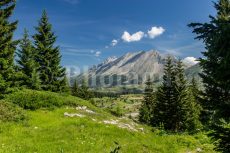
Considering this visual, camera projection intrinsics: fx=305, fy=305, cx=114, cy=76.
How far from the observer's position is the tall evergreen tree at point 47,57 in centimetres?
5916

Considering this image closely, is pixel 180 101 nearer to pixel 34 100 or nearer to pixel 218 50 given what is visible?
pixel 34 100

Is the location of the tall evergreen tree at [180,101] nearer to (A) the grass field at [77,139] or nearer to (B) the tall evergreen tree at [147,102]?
(B) the tall evergreen tree at [147,102]

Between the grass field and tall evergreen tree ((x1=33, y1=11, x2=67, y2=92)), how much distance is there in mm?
28512

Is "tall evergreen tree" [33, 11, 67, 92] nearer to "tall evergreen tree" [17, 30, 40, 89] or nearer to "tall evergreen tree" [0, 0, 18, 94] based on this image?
"tall evergreen tree" [17, 30, 40, 89]

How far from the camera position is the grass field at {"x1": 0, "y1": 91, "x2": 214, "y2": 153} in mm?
18888

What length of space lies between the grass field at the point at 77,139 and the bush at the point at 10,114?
0.77 m

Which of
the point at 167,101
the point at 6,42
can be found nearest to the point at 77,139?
the point at 6,42

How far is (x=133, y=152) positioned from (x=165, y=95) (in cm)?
3774

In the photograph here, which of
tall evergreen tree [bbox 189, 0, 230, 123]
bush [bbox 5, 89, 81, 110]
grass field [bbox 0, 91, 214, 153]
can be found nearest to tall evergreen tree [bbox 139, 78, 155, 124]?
bush [bbox 5, 89, 81, 110]

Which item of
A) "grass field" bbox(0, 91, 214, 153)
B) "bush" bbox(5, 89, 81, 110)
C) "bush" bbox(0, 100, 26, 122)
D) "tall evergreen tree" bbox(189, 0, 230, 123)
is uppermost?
"tall evergreen tree" bbox(189, 0, 230, 123)

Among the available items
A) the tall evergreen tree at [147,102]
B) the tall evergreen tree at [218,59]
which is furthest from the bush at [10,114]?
the tall evergreen tree at [147,102]

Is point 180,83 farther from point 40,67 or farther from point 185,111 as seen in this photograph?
point 40,67

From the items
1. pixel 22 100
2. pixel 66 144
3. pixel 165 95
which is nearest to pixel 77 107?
pixel 22 100

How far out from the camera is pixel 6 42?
118ft
